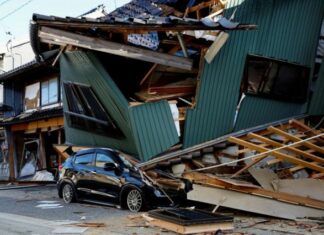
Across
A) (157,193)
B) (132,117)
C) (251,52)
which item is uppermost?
(251,52)

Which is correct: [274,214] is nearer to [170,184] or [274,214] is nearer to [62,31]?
[170,184]

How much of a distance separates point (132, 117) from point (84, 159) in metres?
2.02

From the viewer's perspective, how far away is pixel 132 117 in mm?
13516

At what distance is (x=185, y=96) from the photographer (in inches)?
575

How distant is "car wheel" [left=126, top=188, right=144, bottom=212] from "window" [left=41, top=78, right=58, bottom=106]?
40.0 feet

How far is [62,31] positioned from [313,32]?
9216 millimetres

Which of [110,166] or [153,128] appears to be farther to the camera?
[153,128]

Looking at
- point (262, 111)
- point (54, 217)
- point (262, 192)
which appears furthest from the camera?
point (262, 111)

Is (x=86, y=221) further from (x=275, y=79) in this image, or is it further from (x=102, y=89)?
(x=275, y=79)

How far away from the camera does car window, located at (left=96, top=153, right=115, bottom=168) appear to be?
12962 mm

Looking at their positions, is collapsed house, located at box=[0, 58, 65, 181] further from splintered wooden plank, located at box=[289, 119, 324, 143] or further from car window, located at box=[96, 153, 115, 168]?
splintered wooden plank, located at box=[289, 119, 324, 143]

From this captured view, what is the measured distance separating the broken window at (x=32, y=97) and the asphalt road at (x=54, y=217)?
8.74 m

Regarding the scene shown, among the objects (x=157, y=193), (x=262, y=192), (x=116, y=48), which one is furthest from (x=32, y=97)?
(x=262, y=192)

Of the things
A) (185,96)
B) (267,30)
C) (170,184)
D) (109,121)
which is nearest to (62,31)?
(109,121)
